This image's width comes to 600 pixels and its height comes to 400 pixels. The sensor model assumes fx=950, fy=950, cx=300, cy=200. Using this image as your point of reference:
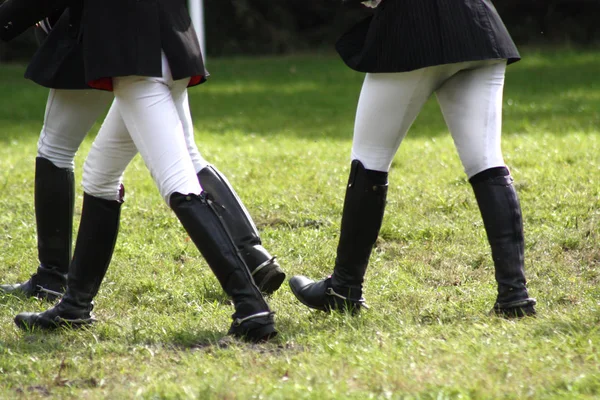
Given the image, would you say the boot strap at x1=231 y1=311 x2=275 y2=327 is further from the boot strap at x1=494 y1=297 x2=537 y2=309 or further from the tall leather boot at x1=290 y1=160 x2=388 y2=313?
the boot strap at x1=494 y1=297 x2=537 y2=309

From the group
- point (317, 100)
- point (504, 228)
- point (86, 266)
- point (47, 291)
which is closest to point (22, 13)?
point (86, 266)

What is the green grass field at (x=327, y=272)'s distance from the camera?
289 cm

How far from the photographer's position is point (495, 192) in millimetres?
3492

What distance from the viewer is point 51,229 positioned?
4289mm

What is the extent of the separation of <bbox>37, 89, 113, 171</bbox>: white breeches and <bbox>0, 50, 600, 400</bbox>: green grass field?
663mm

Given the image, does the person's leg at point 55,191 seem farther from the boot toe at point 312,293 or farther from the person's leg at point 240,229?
the boot toe at point 312,293

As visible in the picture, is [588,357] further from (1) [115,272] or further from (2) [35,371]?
(1) [115,272]

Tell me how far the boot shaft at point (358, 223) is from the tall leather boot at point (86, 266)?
0.89m

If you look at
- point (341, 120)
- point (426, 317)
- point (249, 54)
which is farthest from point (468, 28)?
point (249, 54)

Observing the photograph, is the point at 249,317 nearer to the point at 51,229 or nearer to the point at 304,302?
the point at 304,302

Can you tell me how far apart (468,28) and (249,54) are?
18.7 m

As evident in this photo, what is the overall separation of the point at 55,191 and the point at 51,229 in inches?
7.0

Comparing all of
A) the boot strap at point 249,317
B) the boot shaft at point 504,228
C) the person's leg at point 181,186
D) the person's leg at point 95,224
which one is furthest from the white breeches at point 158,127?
the boot shaft at point 504,228

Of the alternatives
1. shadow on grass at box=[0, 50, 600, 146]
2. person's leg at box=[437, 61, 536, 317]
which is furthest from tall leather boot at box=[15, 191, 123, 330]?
shadow on grass at box=[0, 50, 600, 146]
